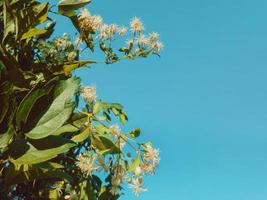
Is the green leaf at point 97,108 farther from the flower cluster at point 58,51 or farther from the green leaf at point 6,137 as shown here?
the green leaf at point 6,137

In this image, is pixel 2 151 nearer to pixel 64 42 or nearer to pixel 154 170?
pixel 154 170

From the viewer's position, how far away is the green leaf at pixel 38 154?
100 centimetres

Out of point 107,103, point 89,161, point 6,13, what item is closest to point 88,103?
point 107,103

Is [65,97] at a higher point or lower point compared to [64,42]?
lower

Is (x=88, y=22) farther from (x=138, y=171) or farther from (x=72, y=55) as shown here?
(x=138, y=171)

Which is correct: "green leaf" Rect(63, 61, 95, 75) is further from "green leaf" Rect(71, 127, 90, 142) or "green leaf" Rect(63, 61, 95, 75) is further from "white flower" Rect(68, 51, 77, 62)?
"white flower" Rect(68, 51, 77, 62)

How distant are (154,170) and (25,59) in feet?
1.77

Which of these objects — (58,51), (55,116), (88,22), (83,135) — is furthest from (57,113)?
(58,51)

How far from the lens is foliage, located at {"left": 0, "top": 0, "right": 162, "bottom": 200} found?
1.04 metres

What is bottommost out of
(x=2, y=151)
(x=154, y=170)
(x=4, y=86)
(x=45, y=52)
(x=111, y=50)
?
(x=2, y=151)

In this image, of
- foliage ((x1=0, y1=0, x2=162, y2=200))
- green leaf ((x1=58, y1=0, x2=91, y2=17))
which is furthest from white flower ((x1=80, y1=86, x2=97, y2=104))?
green leaf ((x1=58, y1=0, x2=91, y2=17))

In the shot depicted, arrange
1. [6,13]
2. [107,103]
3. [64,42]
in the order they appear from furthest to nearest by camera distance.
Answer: [64,42] < [107,103] < [6,13]

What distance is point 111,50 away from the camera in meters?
1.97

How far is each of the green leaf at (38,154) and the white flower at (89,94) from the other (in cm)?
74
